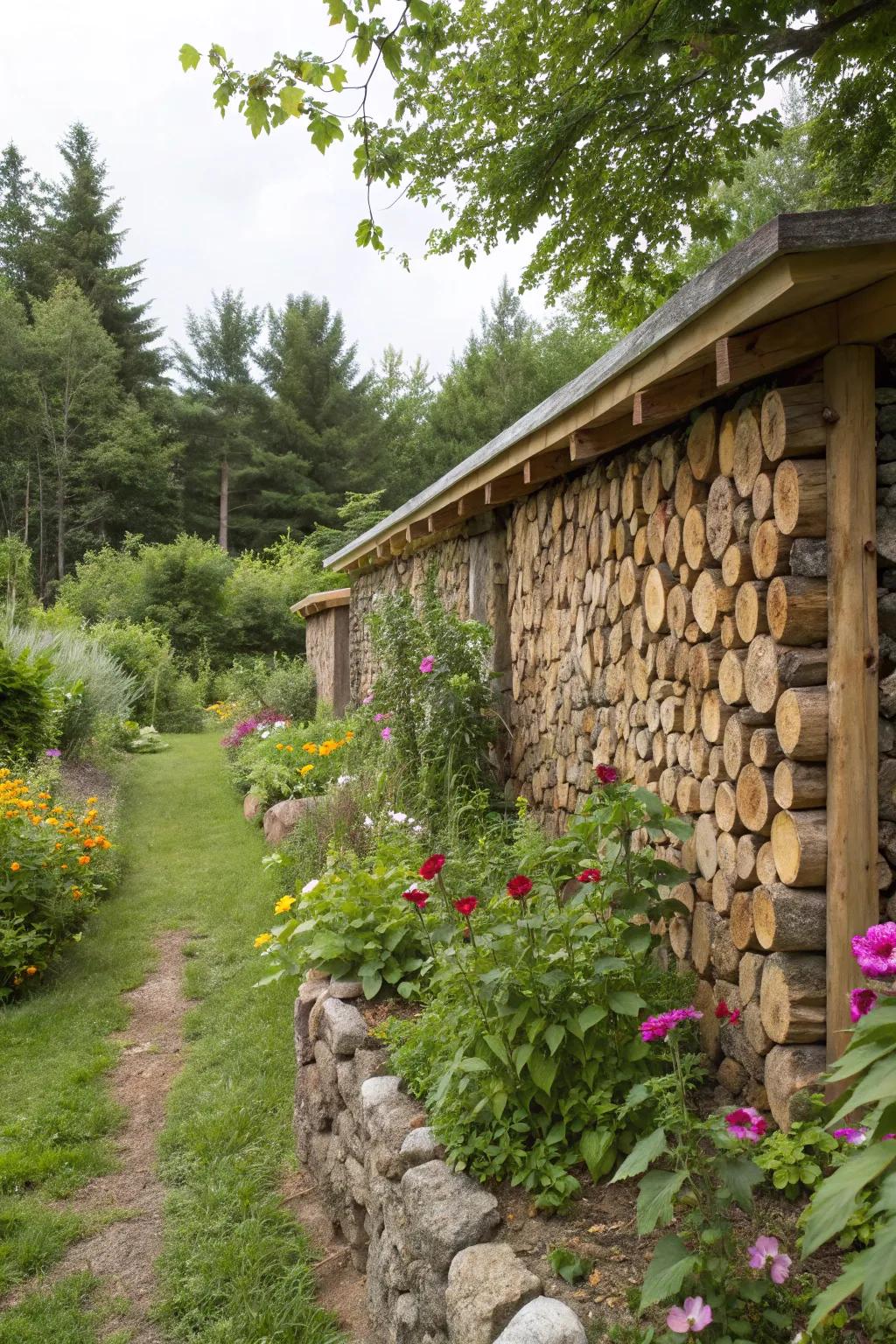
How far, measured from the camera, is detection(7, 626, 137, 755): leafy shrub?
936 centimetres

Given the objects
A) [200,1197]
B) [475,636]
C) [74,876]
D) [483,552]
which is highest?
[483,552]

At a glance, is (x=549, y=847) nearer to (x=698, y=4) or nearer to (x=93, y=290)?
(x=698, y=4)

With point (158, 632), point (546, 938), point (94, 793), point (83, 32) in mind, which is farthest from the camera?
point (158, 632)

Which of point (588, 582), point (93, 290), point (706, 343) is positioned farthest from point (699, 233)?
point (93, 290)

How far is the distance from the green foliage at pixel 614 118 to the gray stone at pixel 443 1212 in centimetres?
483

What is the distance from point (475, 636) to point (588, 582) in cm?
148

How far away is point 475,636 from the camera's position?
5.38 metres

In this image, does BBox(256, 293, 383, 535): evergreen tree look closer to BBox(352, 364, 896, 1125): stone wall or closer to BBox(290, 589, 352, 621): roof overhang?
BBox(290, 589, 352, 621): roof overhang

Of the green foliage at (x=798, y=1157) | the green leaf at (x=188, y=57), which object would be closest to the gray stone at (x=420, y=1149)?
the green foliage at (x=798, y=1157)

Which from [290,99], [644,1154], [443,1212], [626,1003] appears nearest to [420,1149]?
[443,1212]

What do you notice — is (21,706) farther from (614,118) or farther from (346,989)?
(614,118)

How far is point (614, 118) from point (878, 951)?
6.17m

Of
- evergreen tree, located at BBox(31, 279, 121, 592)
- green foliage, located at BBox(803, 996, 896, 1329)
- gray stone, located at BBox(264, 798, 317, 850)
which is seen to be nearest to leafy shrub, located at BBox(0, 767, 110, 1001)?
gray stone, located at BBox(264, 798, 317, 850)

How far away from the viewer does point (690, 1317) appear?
1540 mm
